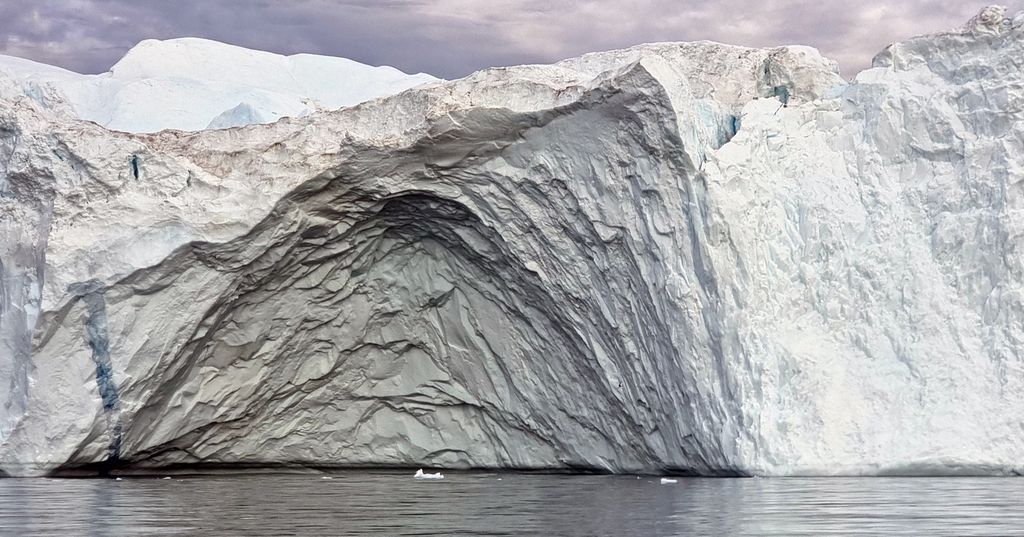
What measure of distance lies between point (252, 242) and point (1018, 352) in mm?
11068

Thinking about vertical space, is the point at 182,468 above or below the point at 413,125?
below

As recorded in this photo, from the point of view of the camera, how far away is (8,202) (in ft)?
60.4

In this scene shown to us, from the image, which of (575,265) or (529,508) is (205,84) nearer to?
(575,265)

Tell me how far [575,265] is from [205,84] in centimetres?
1584

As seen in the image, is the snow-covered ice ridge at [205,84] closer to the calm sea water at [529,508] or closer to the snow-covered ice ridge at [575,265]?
the snow-covered ice ridge at [575,265]

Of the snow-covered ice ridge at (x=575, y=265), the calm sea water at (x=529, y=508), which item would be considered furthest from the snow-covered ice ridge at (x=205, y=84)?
the calm sea water at (x=529, y=508)

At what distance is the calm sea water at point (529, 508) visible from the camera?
311 inches

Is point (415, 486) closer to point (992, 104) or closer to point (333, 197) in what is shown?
point (333, 197)

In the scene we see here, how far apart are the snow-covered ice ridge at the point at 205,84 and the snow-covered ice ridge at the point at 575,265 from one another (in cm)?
721

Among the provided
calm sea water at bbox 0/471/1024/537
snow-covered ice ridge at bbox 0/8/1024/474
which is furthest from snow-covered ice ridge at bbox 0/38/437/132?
calm sea water at bbox 0/471/1024/537

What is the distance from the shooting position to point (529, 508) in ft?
33.4

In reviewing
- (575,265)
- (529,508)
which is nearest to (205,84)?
(575,265)

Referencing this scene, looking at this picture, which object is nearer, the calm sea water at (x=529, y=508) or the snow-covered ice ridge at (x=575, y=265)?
the calm sea water at (x=529, y=508)

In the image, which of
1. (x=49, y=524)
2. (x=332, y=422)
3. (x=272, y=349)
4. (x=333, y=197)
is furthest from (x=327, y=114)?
(x=49, y=524)
